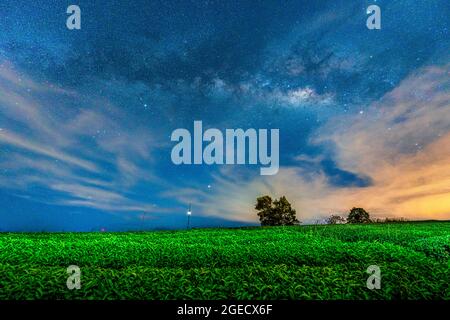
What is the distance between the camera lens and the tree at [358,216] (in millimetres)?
48156

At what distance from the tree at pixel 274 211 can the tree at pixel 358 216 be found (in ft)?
27.5

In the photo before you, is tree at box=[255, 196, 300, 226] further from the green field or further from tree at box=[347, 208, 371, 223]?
the green field

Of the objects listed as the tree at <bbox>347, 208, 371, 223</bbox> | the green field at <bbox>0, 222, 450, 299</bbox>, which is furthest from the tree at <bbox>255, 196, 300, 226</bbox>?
the green field at <bbox>0, 222, 450, 299</bbox>

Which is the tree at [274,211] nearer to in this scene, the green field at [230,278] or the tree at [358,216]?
the tree at [358,216]

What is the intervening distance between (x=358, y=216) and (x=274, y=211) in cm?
1146

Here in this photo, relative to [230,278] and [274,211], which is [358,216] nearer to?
[274,211]

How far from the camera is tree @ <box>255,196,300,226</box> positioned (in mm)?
45500

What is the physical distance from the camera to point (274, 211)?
1809 inches

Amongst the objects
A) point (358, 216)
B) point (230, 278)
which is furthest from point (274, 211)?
point (230, 278)

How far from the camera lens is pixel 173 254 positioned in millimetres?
10797

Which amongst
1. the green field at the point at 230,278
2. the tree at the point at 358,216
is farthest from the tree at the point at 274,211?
the green field at the point at 230,278

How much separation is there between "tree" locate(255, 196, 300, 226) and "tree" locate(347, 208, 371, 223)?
8391 millimetres
